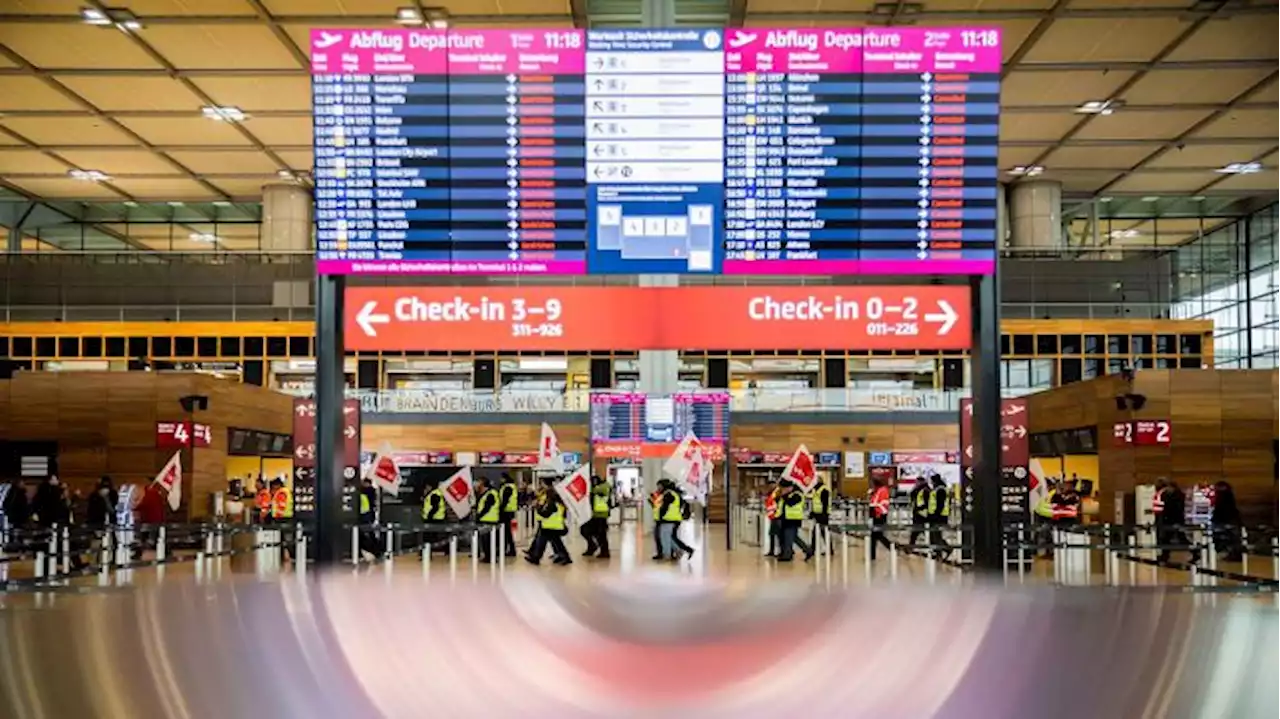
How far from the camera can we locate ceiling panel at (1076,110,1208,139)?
3500 cm

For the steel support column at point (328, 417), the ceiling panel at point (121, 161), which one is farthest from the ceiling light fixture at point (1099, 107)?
the steel support column at point (328, 417)

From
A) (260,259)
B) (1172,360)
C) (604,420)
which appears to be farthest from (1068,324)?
(260,259)

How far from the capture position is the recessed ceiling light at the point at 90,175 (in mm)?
41219

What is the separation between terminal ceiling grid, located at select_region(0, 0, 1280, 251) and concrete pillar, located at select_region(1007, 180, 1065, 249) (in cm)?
73

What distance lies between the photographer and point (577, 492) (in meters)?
25.4

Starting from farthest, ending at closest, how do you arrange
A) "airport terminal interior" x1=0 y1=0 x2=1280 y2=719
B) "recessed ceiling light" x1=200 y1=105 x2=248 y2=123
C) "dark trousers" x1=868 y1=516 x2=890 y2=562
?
"recessed ceiling light" x1=200 y1=105 x2=248 y2=123 < "dark trousers" x1=868 y1=516 x2=890 y2=562 < "airport terminal interior" x1=0 y1=0 x2=1280 y2=719

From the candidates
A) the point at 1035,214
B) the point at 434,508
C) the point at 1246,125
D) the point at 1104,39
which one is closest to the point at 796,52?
the point at 434,508

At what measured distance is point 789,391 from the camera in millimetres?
44875

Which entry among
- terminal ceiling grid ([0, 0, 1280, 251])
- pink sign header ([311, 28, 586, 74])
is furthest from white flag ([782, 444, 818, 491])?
pink sign header ([311, 28, 586, 74])

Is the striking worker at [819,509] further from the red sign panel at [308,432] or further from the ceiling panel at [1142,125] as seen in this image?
the ceiling panel at [1142,125]

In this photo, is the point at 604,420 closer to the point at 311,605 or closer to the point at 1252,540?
the point at 1252,540

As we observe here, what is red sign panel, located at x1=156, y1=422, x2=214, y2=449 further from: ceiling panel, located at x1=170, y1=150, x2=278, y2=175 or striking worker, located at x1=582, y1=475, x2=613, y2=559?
ceiling panel, located at x1=170, y1=150, x2=278, y2=175

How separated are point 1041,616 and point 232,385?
25.8 m

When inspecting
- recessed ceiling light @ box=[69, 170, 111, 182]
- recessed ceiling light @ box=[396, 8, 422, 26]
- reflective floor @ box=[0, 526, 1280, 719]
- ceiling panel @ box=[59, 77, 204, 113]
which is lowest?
reflective floor @ box=[0, 526, 1280, 719]
